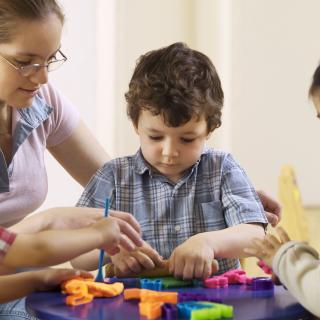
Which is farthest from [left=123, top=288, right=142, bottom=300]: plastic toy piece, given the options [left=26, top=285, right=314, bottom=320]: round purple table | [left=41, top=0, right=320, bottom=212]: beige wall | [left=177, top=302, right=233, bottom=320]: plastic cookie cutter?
[left=41, top=0, right=320, bottom=212]: beige wall

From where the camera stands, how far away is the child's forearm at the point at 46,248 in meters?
1.05

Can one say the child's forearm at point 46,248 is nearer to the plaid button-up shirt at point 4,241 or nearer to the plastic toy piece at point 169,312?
the plaid button-up shirt at point 4,241

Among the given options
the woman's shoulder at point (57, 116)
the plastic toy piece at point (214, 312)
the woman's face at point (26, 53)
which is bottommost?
the plastic toy piece at point (214, 312)

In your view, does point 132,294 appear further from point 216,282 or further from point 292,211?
point 292,211

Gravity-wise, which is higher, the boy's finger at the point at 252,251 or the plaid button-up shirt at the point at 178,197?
the plaid button-up shirt at the point at 178,197

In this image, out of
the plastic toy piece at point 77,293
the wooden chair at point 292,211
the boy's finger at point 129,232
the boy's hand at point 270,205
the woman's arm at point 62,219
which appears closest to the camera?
the plastic toy piece at point 77,293

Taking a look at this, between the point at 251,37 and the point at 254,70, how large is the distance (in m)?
0.14

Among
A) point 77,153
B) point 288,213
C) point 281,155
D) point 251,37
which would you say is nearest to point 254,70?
point 251,37

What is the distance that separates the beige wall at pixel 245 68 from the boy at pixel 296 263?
1.67 m

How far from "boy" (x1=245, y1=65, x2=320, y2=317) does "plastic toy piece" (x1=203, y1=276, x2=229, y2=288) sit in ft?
0.30

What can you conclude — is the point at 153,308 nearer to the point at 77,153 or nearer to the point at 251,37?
Result: the point at 77,153

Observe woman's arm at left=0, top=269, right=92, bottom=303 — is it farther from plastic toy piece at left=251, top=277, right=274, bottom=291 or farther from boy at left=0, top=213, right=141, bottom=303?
plastic toy piece at left=251, top=277, right=274, bottom=291

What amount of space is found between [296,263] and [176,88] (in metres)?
0.52

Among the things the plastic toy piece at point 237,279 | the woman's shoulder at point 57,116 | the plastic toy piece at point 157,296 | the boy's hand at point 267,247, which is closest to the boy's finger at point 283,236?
the boy's hand at point 267,247
